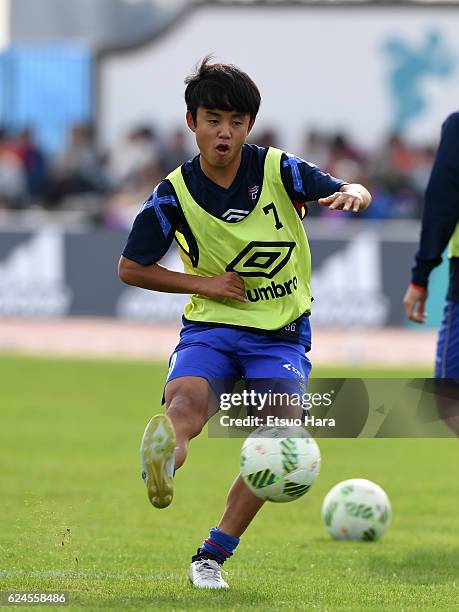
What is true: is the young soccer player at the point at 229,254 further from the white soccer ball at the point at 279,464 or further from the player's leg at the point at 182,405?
the white soccer ball at the point at 279,464

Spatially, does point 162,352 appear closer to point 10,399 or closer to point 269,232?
point 10,399

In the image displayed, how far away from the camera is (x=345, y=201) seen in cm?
627

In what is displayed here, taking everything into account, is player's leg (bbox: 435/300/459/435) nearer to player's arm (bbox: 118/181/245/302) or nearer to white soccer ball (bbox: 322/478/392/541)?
white soccer ball (bbox: 322/478/392/541)

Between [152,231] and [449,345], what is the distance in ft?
6.79

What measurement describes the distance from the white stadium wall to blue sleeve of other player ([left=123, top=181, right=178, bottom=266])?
23052 mm

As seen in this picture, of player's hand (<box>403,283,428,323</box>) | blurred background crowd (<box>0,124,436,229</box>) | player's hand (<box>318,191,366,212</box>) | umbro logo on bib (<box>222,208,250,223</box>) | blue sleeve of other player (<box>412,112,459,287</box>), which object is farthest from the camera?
blurred background crowd (<box>0,124,436,229</box>)

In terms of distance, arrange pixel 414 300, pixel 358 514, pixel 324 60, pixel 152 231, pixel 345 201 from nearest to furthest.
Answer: pixel 345 201, pixel 152 231, pixel 414 300, pixel 358 514, pixel 324 60

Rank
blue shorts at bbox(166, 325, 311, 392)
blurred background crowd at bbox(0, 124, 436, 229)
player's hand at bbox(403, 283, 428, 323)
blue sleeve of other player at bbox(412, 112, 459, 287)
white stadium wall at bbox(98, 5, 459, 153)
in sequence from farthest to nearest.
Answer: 1. white stadium wall at bbox(98, 5, 459, 153)
2. blurred background crowd at bbox(0, 124, 436, 229)
3. player's hand at bbox(403, 283, 428, 323)
4. blue sleeve of other player at bbox(412, 112, 459, 287)
5. blue shorts at bbox(166, 325, 311, 392)

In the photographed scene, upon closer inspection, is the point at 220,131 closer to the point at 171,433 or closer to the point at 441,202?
the point at 171,433

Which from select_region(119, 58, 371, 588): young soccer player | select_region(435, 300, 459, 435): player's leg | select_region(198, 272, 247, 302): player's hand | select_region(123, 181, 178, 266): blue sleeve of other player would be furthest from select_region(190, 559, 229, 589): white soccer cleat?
select_region(435, 300, 459, 435): player's leg

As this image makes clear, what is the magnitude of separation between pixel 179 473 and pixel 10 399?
4.43 m

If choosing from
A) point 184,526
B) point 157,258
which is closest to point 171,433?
point 157,258

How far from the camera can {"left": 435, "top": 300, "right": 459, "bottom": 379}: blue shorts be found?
309 inches

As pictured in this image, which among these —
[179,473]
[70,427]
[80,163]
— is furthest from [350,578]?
[80,163]
